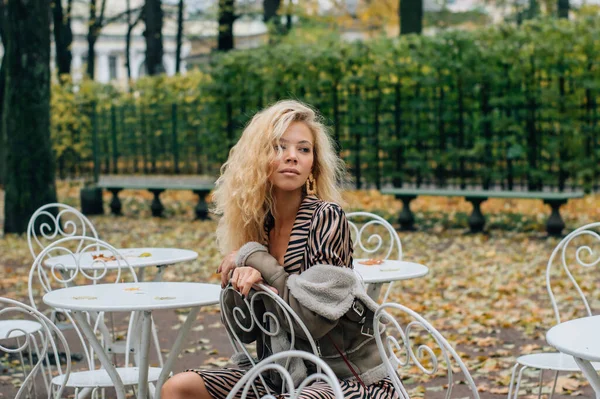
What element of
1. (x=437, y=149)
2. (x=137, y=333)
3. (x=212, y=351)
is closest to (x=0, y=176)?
(x=437, y=149)

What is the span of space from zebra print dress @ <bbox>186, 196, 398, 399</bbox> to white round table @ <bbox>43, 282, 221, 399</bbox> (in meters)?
0.54

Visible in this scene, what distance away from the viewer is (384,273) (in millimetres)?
4574

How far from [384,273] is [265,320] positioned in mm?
1508

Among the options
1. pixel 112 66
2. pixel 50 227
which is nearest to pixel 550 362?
pixel 50 227

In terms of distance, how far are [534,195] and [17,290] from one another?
6.40 m

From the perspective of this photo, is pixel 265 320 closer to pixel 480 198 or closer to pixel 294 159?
pixel 294 159

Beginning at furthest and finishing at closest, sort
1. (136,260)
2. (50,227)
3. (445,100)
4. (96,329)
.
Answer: (445,100) → (50,227) → (136,260) → (96,329)

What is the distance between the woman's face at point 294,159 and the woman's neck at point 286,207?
26 mm

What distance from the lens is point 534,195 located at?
11.8 meters

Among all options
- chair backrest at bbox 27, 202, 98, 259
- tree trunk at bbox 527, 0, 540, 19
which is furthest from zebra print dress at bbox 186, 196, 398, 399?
tree trunk at bbox 527, 0, 540, 19

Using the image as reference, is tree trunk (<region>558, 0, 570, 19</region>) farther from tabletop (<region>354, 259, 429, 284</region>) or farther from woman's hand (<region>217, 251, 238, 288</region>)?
woman's hand (<region>217, 251, 238, 288</region>)

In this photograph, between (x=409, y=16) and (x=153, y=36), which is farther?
(x=153, y=36)

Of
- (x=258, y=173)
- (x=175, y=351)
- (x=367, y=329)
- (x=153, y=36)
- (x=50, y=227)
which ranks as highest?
(x=153, y=36)

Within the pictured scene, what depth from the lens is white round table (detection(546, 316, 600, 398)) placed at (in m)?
2.76
